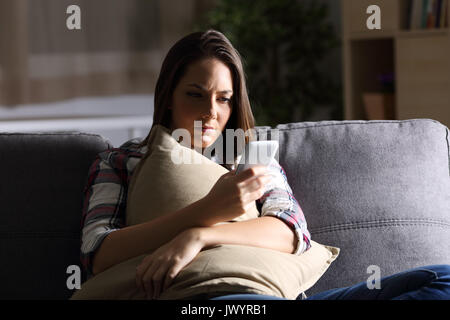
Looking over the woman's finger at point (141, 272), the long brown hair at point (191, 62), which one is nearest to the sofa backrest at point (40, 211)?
the long brown hair at point (191, 62)

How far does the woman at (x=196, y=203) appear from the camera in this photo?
3.70ft

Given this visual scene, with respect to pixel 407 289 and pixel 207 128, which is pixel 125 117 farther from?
pixel 407 289

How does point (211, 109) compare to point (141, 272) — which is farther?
point (211, 109)

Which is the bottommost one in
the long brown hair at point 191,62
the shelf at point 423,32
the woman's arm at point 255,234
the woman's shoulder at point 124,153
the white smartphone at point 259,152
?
the woman's arm at point 255,234

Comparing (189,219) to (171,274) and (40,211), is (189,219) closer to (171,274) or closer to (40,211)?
(171,274)

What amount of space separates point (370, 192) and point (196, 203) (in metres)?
0.52

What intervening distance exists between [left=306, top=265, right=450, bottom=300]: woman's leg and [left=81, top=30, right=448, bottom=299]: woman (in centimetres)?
2

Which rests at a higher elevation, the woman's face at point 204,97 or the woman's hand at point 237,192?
the woman's face at point 204,97

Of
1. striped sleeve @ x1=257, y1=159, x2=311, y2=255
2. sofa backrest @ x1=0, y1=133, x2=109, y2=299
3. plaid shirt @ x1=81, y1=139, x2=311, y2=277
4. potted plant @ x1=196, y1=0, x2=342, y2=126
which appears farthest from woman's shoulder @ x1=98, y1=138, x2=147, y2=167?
potted plant @ x1=196, y1=0, x2=342, y2=126

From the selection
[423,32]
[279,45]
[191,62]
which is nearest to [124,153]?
[191,62]

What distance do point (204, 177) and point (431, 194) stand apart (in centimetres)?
58

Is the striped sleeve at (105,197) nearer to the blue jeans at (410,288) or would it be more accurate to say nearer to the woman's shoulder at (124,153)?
the woman's shoulder at (124,153)

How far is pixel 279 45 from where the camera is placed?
3648 millimetres

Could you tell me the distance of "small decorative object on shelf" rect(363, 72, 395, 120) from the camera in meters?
3.14
